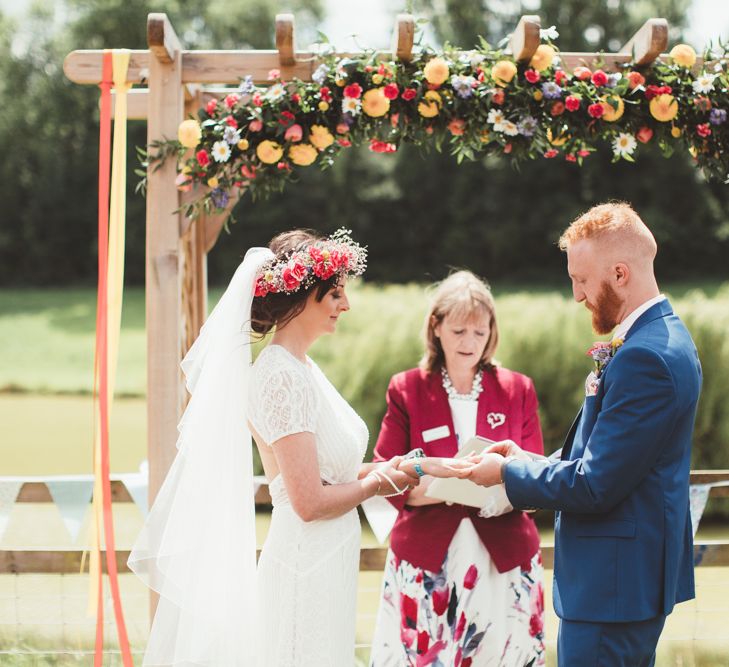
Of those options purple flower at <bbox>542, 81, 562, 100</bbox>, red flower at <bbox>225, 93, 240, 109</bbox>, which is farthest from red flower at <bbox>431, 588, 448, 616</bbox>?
red flower at <bbox>225, 93, 240, 109</bbox>

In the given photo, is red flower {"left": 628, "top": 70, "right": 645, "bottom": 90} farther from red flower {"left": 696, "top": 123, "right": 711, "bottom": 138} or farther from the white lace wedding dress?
the white lace wedding dress

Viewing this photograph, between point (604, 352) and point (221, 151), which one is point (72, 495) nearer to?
point (221, 151)

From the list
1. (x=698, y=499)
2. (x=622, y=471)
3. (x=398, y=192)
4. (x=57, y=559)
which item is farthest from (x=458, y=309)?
(x=398, y=192)

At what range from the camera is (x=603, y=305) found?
2791 millimetres

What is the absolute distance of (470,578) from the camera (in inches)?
142

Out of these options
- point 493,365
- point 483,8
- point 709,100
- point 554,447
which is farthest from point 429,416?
point 483,8

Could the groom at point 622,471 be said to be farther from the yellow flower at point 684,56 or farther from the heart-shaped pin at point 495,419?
the yellow flower at point 684,56

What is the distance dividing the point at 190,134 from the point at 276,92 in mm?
429

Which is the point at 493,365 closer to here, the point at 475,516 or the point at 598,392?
the point at 475,516

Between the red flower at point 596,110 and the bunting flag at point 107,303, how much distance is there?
2.09 metres

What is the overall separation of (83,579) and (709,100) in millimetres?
5104

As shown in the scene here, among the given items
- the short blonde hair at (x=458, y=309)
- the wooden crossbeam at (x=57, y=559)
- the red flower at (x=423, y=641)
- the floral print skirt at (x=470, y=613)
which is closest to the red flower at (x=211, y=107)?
the short blonde hair at (x=458, y=309)

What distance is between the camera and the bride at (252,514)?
2939 millimetres

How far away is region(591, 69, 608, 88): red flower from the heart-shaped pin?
156 centimetres
